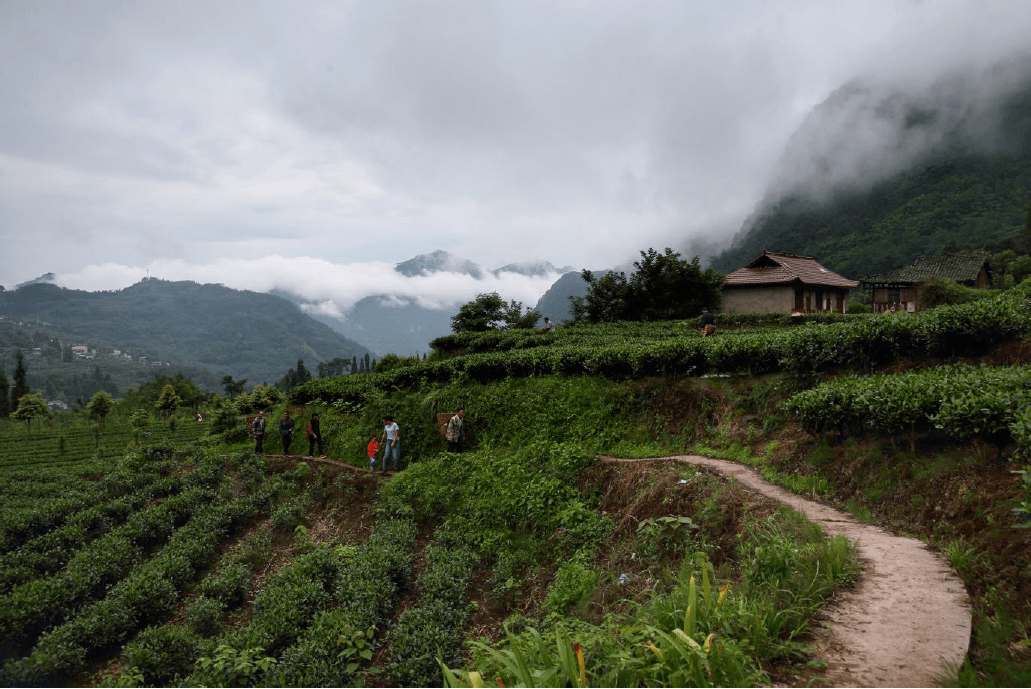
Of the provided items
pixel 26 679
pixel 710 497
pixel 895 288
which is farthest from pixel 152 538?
pixel 895 288

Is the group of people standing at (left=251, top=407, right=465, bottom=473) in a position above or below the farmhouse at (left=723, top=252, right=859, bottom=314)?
below

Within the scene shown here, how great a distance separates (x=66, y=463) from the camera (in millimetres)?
24500

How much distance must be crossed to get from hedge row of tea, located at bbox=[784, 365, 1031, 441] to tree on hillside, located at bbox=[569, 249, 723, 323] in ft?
80.5

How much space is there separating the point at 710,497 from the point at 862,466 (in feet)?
6.70

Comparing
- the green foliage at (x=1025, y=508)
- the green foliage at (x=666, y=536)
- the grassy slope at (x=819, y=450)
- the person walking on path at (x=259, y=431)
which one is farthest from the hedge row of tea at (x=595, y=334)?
the green foliage at (x=1025, y=508)

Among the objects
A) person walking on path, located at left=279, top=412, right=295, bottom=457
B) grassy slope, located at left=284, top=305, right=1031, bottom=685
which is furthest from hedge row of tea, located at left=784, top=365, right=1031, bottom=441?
person walking on path, located at left=279, top=412, right=295, bottom=457

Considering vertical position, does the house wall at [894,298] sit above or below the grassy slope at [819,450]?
above

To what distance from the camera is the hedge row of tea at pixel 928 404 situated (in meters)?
5.62

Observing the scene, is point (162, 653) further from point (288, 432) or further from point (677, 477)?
point (288, 432)

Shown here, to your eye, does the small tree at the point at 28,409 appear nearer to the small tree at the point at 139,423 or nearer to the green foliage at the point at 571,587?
the small tree at the point at 139,423

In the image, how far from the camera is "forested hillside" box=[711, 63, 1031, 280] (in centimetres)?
6138

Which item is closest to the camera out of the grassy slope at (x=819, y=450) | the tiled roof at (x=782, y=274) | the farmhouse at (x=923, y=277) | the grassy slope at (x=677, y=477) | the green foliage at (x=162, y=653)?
the grassy slope at (x=819, y=450)

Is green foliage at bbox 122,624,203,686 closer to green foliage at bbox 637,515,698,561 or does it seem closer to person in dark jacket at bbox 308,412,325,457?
green foliage at bbox 637,515,698,561

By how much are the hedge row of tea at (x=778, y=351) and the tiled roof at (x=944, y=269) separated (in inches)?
1342
